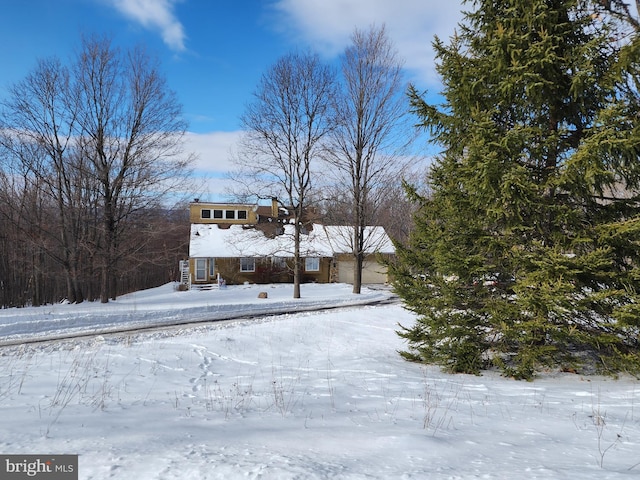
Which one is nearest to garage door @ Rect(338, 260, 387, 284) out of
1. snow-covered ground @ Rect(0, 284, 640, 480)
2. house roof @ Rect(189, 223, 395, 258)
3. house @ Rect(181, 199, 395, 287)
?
house @ Rect(181, 199, 395, 287)

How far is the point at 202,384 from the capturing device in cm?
643

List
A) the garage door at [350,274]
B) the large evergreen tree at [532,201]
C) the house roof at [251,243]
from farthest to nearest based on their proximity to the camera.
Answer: the garage door at [350,274], the house roof at [251,243], the large evergreen tree at [532,201]

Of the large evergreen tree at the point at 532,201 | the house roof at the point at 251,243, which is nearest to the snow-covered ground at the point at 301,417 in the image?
the large evergreen tree at the point at 532,201

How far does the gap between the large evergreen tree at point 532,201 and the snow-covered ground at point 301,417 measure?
883mm

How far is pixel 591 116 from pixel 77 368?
399 inches

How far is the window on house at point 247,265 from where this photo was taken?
3394 cm

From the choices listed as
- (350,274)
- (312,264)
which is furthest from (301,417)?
(350,274)

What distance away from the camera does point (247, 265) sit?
3419 cm
